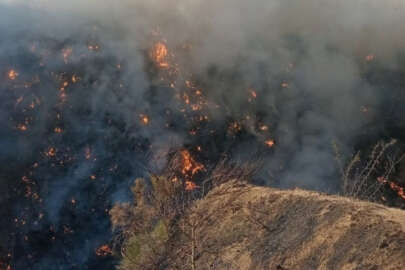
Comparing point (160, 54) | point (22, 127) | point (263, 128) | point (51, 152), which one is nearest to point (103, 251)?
point (51, 152)

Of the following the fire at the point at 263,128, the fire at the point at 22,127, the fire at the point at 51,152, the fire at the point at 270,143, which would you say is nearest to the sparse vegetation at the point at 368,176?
the fire at the point at 270,143

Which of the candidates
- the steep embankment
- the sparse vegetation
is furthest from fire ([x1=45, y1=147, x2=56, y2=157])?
the steep embankment

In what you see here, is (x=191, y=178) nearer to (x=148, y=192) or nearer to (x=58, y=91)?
(x=58, y=91)

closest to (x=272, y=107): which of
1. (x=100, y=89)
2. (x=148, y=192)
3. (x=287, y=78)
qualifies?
(x=287, y=78)

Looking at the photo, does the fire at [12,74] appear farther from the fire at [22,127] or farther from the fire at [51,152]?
the fire at [51,152]

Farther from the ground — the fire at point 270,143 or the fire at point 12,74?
the fire at point 12,74
